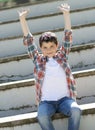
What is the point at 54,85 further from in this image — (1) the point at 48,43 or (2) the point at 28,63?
(2) the point at 28,63

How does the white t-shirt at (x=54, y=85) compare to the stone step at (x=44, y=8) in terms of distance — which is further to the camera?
the stone step at (x=44, y=8)

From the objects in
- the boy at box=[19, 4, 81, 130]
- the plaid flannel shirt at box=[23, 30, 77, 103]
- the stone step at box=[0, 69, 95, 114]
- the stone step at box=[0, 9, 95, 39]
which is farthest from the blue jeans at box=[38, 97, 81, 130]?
the stone step at box=[0, 9, 95, 39]

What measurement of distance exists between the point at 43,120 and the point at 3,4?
13.0ft

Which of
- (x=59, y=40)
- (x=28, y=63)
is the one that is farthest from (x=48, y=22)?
(x=28, y=63)

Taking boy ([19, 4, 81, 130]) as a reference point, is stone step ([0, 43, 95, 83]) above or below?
below

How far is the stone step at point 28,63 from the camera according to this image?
14.9 feet

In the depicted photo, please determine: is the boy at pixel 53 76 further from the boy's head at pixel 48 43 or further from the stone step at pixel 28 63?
the stone step at pixel 28 63

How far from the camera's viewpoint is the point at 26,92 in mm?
3980

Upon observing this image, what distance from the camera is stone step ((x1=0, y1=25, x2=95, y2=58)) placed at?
5145mm

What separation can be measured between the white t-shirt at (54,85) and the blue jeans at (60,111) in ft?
0.16

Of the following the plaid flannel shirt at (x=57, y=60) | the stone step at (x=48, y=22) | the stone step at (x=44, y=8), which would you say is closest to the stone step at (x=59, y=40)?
the stone step at (x=48, y=22)

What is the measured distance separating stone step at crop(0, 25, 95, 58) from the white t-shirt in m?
1.93

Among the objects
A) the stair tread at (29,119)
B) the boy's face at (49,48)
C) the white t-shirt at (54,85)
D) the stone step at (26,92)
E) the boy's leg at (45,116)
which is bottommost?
the stone step at (26,92)

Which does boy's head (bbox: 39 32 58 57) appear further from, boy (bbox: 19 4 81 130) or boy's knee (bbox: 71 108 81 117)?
boy's knee (bbox: 71 108 81 117)
